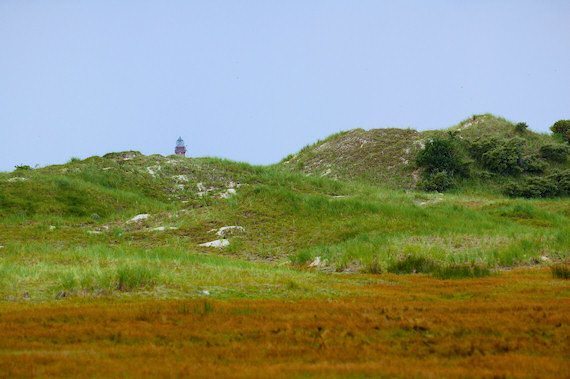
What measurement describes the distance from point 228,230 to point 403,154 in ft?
141

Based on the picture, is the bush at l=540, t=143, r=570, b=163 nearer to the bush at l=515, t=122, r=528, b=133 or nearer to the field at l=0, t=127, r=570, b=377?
the bush at l=515, t=122, r=528, b=133

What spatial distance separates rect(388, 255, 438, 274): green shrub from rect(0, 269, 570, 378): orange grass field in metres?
8.53

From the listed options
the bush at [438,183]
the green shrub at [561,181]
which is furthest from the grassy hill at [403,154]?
the green shrub at [561,181]

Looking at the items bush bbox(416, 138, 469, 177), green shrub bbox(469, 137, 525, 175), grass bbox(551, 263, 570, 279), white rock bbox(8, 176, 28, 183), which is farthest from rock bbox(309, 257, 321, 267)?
green shrub bbox(469, 137, 525, 175)

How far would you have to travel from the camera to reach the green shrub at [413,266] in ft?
87.6

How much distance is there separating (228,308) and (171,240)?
21.1 metres

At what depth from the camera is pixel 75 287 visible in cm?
1797

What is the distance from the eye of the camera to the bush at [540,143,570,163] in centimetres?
7238

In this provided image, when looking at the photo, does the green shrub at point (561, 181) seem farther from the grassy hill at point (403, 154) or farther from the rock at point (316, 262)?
the rock at point (316, 262)

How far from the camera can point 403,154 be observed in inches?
2965

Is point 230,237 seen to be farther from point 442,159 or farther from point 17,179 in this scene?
point 442,159

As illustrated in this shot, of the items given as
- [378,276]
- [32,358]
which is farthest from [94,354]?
[378,276]

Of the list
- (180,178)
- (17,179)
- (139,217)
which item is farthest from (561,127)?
(17,179)

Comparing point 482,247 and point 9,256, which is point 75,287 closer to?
point 9,256
